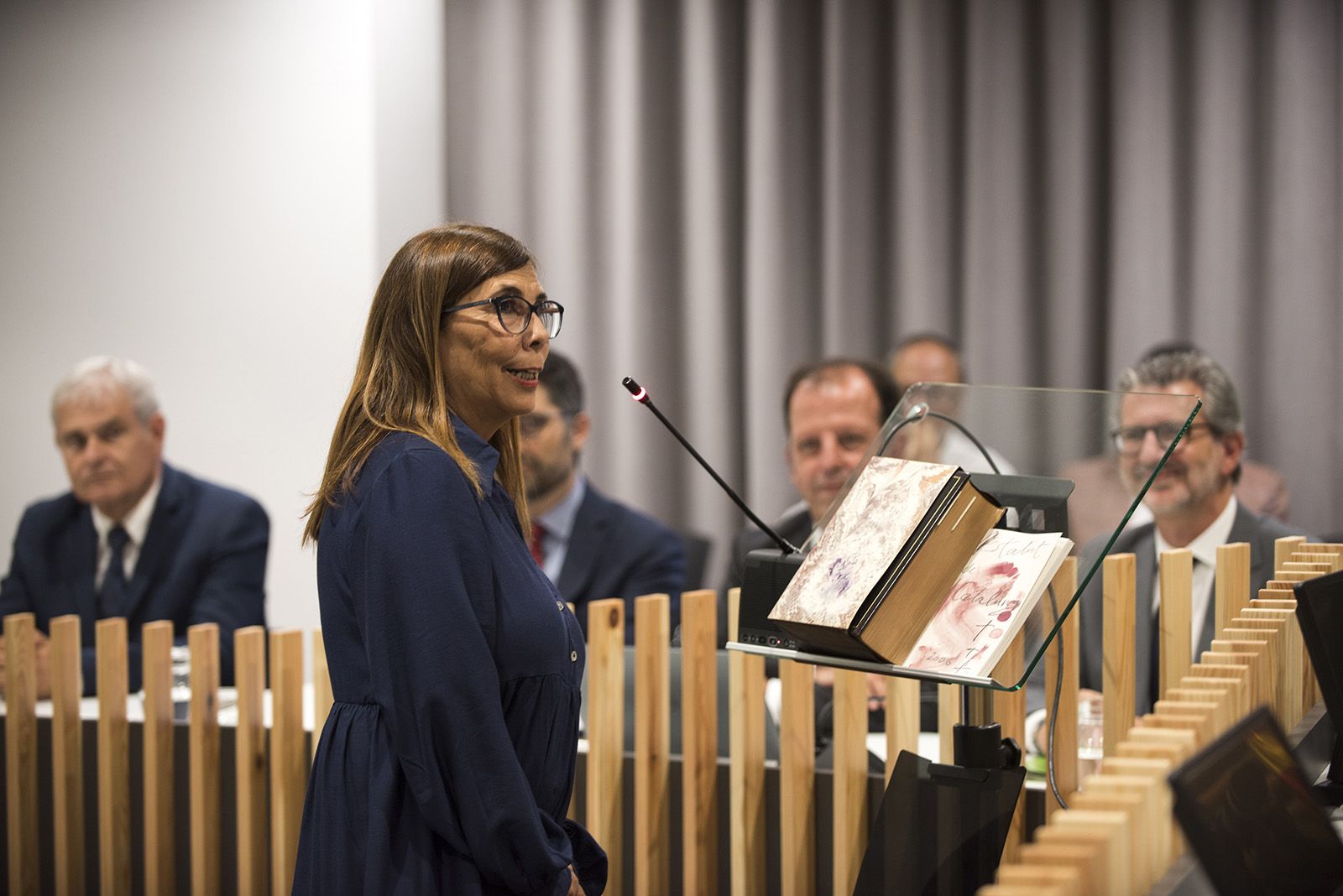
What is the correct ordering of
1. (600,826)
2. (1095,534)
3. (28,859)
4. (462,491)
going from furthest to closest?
(28,859)
(600,826)
(1095,534)
(462,491)

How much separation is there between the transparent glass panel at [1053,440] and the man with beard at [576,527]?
5.80 feet

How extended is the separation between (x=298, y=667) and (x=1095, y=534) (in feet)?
4.40

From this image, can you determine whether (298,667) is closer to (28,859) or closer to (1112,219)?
(28,859)

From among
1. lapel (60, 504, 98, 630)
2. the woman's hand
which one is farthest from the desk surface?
the woman's hand

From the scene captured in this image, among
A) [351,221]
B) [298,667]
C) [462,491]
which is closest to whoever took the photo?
[462,491]

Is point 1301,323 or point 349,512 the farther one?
point 1301,323

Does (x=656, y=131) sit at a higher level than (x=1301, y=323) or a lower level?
higher

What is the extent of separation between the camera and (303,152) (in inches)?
183

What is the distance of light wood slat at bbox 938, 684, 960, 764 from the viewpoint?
2121mm

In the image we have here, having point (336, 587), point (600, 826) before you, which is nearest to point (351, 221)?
point (600, 826)

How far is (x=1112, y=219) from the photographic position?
16.2 ft

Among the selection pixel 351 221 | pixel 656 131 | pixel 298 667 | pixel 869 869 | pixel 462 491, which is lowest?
pixel 869 869

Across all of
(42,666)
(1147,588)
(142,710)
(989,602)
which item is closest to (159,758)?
(142,710)

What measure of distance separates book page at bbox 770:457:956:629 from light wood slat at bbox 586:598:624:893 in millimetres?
667
